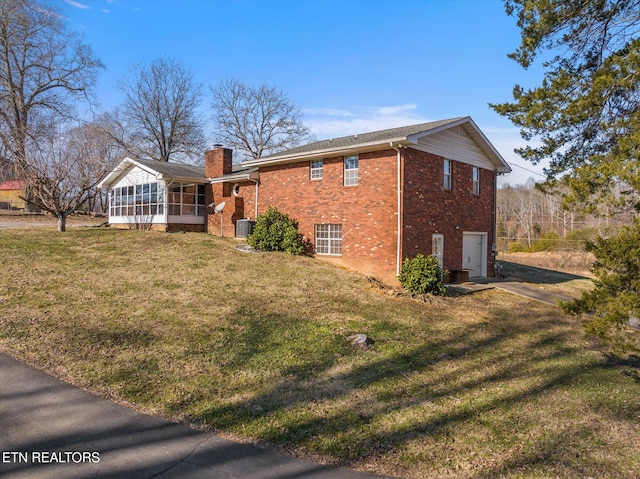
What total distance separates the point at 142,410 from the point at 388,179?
11.2 meters

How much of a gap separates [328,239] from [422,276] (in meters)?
4.63

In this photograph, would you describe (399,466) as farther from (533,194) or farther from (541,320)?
(533,194)

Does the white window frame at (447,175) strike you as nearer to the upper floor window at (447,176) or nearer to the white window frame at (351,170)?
the upper floor window at (447,176)

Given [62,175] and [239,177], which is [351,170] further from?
[62,175]

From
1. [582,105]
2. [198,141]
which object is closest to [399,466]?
[582,105]

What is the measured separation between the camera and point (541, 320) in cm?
1155

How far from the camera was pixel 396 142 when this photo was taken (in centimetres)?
1388

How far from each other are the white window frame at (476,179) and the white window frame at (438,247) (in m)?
3.49

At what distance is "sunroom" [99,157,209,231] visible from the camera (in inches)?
850

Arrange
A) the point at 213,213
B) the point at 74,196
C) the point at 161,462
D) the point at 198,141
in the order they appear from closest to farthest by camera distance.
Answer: the point at 161,462 → the point at 74,196 → the point at 213,213 → the point at 198,141

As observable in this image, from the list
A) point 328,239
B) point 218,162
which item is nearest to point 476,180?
Answer: point 328,239

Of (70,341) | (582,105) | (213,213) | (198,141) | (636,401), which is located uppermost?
(198,141)

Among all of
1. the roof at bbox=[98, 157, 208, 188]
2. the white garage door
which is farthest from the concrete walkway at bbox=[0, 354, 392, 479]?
the roof at bbox=[98, 157, 208, 188]

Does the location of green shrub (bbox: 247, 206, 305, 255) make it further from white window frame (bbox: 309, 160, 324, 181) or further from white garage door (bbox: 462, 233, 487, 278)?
white garage door (bbox: 462, 233, 487, 278)
